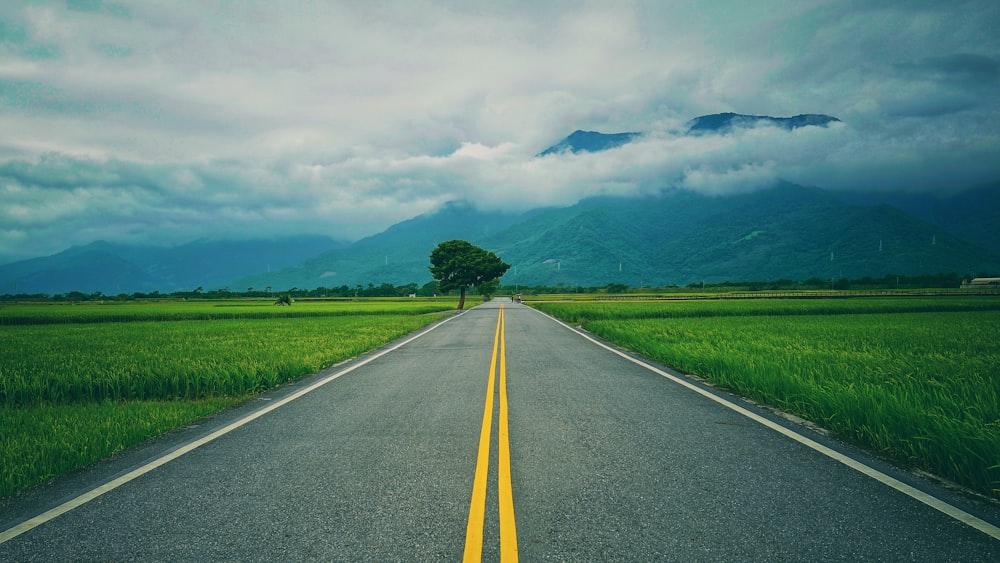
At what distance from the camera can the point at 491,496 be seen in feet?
12.8

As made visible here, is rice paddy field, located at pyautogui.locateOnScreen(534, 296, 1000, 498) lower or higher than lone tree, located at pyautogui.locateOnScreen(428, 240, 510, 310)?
lower

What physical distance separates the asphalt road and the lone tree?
5101 cm

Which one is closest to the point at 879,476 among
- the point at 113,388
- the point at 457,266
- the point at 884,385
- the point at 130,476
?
the point at 884,385

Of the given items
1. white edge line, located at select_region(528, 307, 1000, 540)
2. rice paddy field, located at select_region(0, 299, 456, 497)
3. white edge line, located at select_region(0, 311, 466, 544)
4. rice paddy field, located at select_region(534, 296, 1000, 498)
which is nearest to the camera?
white edge line, located at select_region(528, 307, 1000, 540)

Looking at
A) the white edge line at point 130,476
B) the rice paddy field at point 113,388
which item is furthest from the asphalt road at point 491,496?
the rice paddy field at point 113,388

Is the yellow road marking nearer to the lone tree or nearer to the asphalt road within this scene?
the asphalt road

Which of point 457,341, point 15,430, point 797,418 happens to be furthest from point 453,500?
point 457,341

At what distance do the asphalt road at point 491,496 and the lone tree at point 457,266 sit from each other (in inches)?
2008

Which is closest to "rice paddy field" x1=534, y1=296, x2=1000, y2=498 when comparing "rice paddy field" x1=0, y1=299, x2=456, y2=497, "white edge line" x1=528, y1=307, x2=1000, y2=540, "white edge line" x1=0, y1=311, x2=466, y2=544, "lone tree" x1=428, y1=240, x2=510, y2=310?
"white edge line" x1=528, y1=307, x2=1000, y2=540

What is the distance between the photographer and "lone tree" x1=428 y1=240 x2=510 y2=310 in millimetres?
57969

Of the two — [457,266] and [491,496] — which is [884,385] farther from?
[457,266]

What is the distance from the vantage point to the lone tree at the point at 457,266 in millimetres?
57969

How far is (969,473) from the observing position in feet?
14.3

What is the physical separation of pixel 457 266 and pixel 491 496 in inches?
2141
